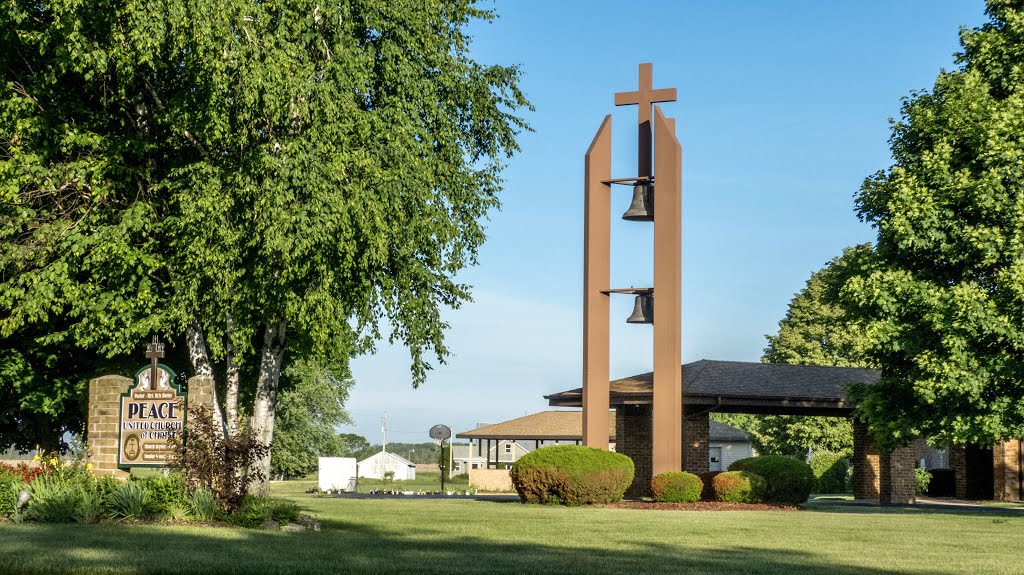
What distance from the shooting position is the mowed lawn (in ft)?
39.2

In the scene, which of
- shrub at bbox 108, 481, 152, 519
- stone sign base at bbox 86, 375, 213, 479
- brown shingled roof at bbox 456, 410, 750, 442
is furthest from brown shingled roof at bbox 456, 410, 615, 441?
shrub at bbox 108, 481, 152, 519

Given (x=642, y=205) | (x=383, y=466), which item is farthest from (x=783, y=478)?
(x=383, y=466)

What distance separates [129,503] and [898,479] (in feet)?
86.9

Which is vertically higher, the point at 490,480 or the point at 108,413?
the point at 108,413

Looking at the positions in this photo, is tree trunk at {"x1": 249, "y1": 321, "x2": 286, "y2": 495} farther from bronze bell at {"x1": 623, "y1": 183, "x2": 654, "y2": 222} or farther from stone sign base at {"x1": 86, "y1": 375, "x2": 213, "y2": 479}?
bronze bell at {"x1": 623, "y1": 183, "x2": 654, "y2": 222}

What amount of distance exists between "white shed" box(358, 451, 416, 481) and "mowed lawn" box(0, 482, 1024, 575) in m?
71.1

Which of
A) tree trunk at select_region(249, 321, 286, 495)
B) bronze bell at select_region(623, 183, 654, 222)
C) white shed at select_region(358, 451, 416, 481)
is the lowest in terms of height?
white shed at select_region(358, 451, 416, 481)

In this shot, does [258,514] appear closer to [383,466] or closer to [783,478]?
[783,478]

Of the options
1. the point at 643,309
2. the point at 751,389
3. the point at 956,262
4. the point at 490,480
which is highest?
the point at 956,262

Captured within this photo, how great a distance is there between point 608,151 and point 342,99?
11400 millimetres

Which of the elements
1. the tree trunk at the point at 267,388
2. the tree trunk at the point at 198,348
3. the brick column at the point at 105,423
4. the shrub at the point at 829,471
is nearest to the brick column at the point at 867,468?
the shrub at the point at 829,471

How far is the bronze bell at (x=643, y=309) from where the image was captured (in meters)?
30.5

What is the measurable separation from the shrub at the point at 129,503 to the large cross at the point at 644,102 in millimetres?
17782

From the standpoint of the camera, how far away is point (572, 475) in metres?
28.3
